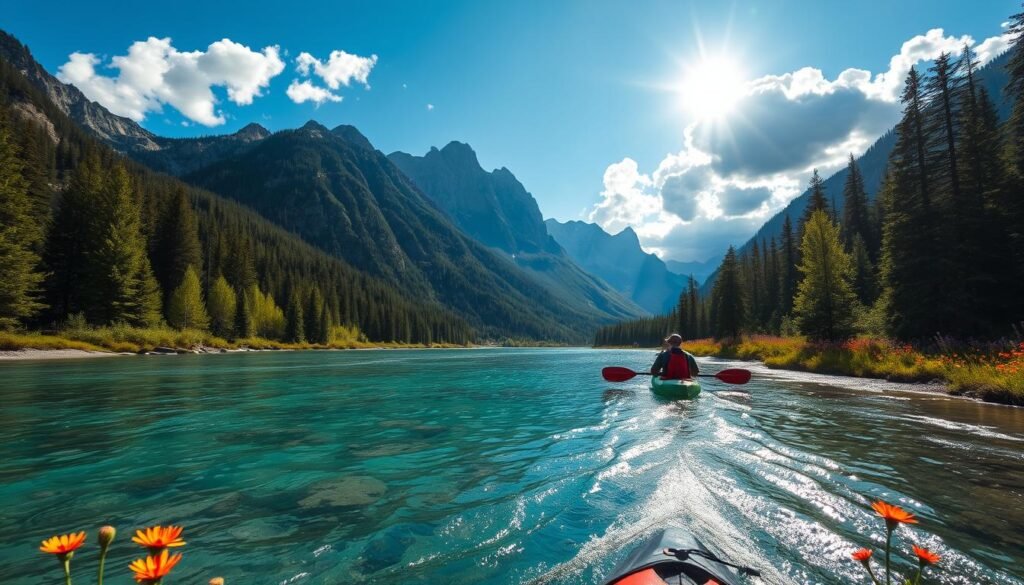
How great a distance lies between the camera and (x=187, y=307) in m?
54.2

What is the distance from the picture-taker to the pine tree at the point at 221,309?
63.2m

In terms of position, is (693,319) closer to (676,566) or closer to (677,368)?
(677,368)

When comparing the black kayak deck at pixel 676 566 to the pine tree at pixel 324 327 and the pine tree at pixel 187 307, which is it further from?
the pine tree at pixel 324 327

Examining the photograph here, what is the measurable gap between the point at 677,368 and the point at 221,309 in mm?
67015

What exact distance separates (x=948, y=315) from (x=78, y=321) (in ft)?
209

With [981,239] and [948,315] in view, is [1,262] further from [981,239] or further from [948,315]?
[981,239]

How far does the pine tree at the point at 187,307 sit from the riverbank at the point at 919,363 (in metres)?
63.6

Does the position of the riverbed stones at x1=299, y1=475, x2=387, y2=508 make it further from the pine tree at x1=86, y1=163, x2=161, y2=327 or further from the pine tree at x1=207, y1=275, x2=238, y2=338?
the pine tree at x1=207, y1=275, x2=238, y2=338

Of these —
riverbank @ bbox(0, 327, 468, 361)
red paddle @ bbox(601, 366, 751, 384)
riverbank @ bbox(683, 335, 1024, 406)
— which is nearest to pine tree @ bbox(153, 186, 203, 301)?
riverbank @ bbox(0, 327, 468, 361)

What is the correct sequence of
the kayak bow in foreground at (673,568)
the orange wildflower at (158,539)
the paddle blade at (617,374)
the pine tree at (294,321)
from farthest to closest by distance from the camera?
1. the pine tree at (294,321)
2. the paddle blade at (617,374)
3. the kayak bow in foreground at (673,568)
4. the orange wildflower at (158,539)

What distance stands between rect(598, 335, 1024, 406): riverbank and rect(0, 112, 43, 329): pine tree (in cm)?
5545

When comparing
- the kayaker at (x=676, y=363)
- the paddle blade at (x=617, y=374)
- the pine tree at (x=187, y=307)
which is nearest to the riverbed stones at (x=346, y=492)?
the kayaker at (x=676, y=363)

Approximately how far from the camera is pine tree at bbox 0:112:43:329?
106 ft

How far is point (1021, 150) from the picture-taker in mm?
23891
